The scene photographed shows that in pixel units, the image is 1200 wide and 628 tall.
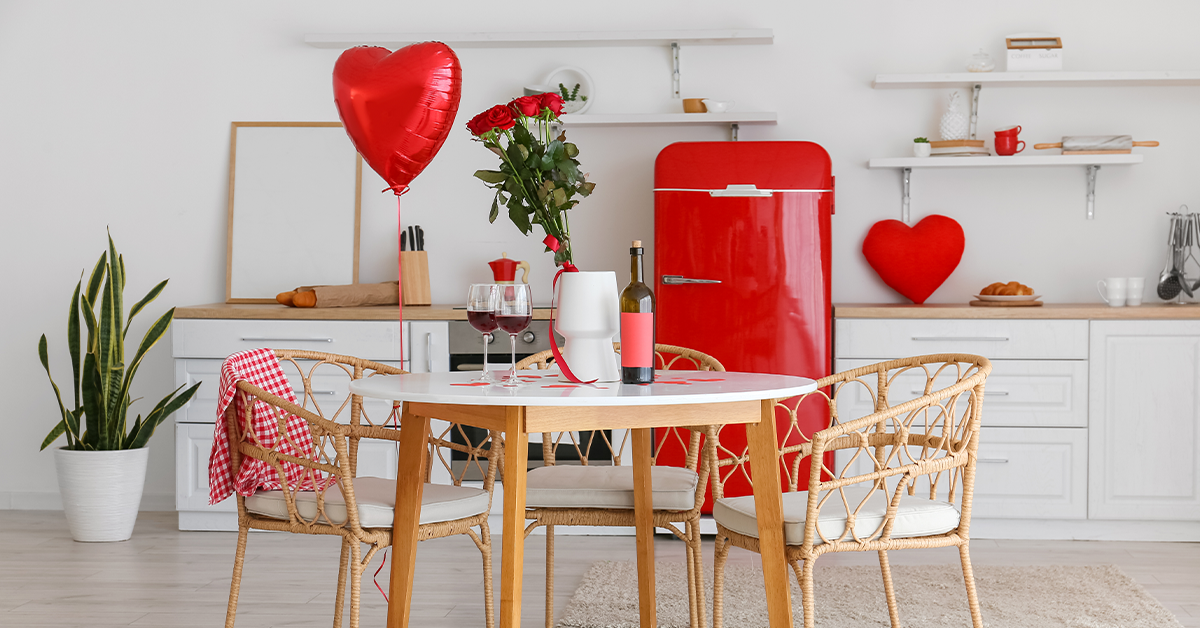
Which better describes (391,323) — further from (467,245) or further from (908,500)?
(908,500)

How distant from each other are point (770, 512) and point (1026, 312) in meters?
2.11

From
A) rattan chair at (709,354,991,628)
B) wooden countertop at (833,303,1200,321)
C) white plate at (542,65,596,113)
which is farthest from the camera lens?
white plate at (542,65,596,113)

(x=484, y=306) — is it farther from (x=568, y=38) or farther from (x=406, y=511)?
(x=568, y=38)

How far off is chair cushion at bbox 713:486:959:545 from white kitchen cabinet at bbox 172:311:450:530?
6.29ft

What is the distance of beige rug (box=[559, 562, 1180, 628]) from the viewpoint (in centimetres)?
269

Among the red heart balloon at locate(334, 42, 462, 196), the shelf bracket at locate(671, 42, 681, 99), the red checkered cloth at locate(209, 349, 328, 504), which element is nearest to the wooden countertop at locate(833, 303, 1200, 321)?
the shelf bracket at locate(671, 42, 681, 99)

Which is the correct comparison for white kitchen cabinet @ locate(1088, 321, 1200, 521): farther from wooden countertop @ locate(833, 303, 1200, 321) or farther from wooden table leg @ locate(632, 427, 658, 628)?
wooden table leg @ locate(632, 427, 658, 628)

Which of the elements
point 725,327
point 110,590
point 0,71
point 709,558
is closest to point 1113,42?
point 725,327

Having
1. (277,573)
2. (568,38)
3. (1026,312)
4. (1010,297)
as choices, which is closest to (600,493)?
(277,573)

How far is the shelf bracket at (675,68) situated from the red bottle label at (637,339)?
8.01 ft

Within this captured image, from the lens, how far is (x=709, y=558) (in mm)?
3479

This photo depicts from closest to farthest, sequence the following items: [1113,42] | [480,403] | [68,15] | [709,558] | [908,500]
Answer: [480,403] < [908,500] < [709,558] < [1113,42] < [68,15]

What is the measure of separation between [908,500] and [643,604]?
0.69m

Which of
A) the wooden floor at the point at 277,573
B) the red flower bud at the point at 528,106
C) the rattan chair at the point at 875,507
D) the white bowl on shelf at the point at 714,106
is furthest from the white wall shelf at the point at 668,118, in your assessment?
the red flower bud at the point at 528,106
